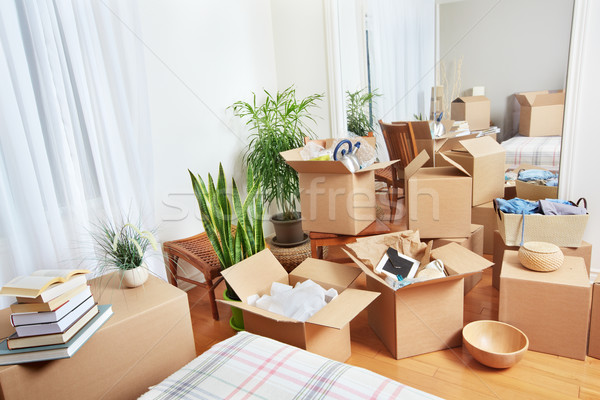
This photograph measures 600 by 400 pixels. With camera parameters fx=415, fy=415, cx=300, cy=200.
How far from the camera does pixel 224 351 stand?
1.34 metres

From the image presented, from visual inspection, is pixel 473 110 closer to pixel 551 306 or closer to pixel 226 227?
pixel 551 306

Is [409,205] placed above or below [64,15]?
below

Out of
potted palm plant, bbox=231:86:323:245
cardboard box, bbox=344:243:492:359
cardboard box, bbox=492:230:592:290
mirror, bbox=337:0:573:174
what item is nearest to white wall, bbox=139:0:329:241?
potted palm plant, bbox=231:86:323:245

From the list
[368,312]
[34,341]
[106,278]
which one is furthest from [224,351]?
[368,312]

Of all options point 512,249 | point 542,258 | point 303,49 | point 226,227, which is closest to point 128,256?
point 226,227

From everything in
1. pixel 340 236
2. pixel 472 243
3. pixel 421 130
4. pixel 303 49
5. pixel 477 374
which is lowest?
pixel 477 374

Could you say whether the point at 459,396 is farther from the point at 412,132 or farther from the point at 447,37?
the point at 447,37

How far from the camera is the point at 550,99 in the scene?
7.67 feet

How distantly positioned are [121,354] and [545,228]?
1929 millimetres

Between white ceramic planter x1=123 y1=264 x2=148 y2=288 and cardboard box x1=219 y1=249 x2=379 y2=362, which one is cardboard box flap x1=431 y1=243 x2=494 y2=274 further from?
white ceramic planter x1=123 y1=264 x2=148 y2=288

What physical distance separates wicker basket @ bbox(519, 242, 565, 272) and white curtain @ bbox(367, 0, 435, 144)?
146 centimetres

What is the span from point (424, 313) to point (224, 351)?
0.89 meters

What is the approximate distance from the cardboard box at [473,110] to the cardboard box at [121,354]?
6.88 ft

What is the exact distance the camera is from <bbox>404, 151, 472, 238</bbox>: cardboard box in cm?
214
